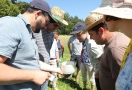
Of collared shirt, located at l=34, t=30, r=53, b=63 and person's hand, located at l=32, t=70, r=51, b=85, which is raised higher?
collared shirt, located at l=34, t=30, r=53, b=63

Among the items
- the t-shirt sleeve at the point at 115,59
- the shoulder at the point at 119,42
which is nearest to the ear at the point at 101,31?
the shoulder at the point at 119,42

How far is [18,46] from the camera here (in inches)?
78.5

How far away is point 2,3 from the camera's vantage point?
52219 mm

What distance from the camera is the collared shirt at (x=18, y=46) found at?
6.17 feet

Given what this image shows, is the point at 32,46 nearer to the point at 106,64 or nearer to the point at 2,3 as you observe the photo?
the point at 106,64

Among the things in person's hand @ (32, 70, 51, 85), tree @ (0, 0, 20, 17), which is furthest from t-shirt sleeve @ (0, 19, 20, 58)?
tree @ (0, 0, 20, 17)

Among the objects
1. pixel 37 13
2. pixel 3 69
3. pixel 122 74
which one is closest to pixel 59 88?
pixel 37 13

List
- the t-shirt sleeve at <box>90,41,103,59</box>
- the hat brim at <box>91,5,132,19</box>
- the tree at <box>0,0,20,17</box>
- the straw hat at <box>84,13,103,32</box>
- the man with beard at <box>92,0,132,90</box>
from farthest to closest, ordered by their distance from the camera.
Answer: the tree at <box>0,0,20,17</box> → the t-shirt sleeve at <box>90,41,103,59</box> → the straw hat at <box>84,13,103,32</box> → the hat brim at <box>91,5,132,19</box> → the man with beard at <box>92,0,132,90</box>

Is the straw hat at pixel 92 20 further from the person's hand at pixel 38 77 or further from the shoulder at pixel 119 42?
the person's hand at pixel 38 77

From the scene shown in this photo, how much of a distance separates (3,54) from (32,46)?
1.13 ft

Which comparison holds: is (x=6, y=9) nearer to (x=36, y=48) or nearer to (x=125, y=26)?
(x=36, y=48)

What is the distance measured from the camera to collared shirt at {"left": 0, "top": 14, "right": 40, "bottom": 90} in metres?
1.88

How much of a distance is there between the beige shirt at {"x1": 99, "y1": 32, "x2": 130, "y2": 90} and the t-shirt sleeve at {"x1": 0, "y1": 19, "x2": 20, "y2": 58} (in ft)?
3.26

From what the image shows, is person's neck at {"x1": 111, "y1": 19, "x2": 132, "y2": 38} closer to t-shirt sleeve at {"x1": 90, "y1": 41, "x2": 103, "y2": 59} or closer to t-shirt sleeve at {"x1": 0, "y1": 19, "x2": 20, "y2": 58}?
t-shirt sleeve at {"x1": 0, "y1": 19, "x2": 20, "y2": 58}
